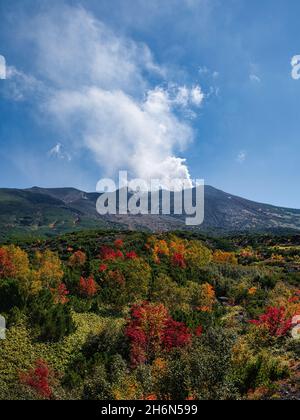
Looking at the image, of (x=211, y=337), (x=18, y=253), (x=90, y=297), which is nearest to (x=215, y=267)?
(x=90, y=297)

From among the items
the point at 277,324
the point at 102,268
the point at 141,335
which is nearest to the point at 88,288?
the point at 102,268

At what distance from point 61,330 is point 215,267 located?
48.4 metres

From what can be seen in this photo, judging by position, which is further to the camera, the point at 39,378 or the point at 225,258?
the point at 225,258

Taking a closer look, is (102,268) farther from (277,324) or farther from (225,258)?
(225,258)

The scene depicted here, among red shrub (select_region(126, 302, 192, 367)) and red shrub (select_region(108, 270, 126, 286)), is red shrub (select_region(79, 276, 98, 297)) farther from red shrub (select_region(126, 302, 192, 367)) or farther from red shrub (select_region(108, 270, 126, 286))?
red shrub (select_region(126, 302, 192, 367))

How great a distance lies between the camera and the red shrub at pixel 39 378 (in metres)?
28.1

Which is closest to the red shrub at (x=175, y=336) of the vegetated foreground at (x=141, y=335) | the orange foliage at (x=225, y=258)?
the vegetated foreground at (x=141, y=335)

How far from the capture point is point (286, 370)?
26016mm

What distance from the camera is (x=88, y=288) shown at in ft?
188

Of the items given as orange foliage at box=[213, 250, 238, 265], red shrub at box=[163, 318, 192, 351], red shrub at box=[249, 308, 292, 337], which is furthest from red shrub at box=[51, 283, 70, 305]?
orange foliage at box=[213, 250, 238, 265]

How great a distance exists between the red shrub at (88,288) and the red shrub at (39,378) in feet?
74.2

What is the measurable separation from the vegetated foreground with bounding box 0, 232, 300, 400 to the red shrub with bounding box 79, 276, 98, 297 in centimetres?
17

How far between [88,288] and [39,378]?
1051 inches

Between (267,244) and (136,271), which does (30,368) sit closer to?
(136,271)
